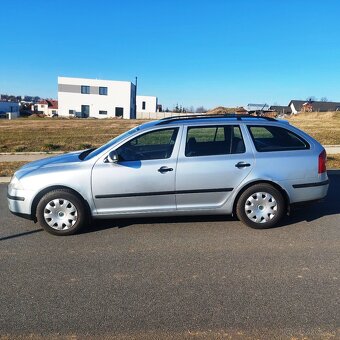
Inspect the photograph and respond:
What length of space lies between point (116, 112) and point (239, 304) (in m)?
79.1

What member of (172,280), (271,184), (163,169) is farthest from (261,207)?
(172,280)

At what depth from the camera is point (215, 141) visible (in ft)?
17.5

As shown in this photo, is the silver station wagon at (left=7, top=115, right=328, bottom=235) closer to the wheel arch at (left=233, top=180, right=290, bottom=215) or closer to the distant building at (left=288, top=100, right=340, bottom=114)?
the wheel arch at (left=233, top=180, right=290, bottom=215)

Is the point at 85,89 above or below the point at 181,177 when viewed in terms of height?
above

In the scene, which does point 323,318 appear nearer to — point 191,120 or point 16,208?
point 191,120

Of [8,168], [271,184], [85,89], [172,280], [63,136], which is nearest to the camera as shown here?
[172,280]

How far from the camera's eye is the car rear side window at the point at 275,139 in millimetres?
5312

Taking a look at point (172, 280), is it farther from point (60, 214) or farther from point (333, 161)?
point (333, 161)

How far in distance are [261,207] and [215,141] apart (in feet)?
3.73

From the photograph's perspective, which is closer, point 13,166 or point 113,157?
point 113,157

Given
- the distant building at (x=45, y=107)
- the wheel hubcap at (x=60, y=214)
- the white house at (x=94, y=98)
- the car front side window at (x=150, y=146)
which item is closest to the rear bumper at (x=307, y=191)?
the car front side window at (x=150, y=146)

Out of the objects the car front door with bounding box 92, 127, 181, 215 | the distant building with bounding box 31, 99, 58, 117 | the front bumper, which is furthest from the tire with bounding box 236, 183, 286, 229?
the distant building with bounding box 31, 99, 58, 117

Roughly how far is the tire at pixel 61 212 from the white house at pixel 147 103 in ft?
318

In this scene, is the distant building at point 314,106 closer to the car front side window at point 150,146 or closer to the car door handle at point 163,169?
A: the car front side window at point 150,146
